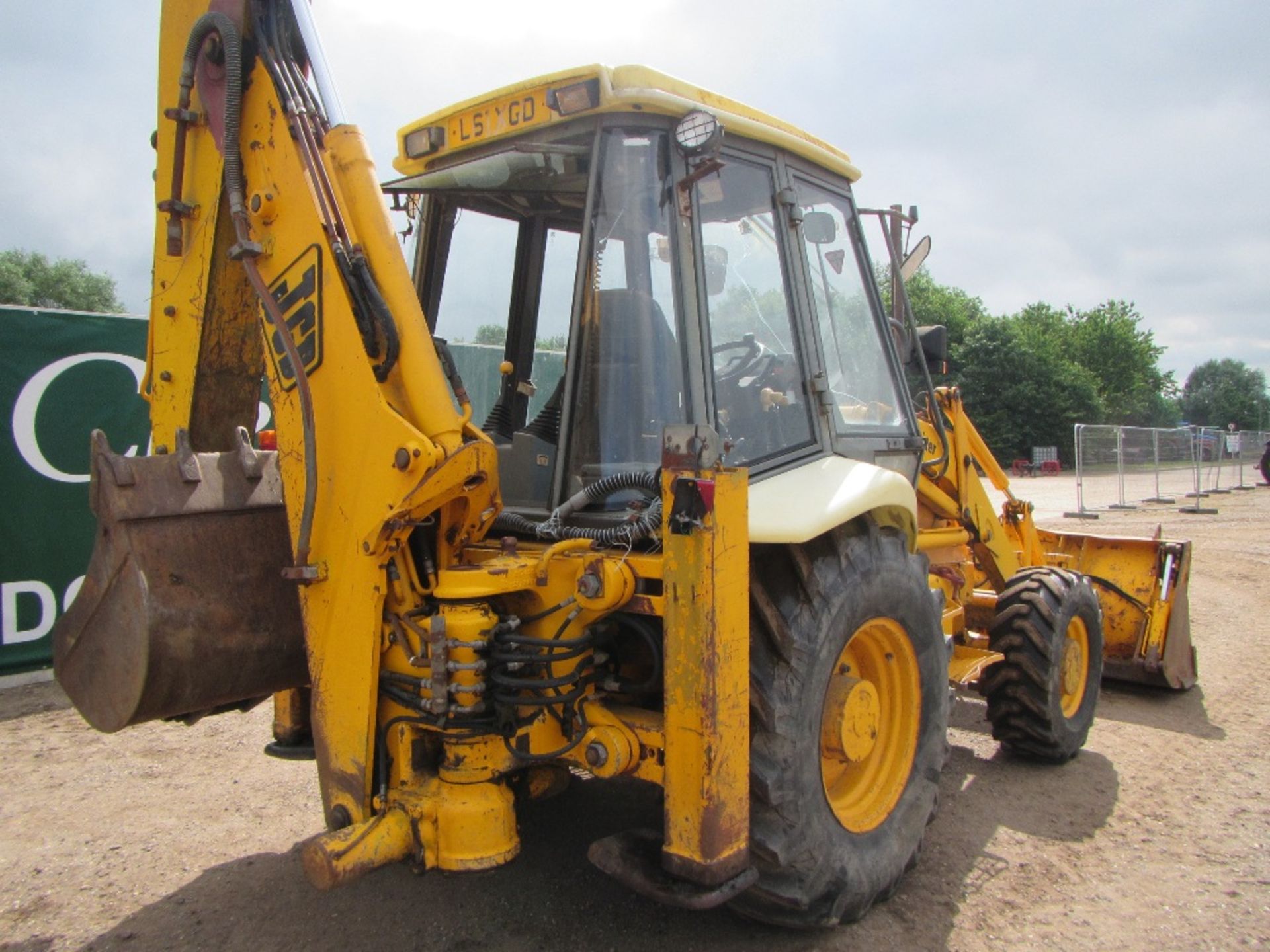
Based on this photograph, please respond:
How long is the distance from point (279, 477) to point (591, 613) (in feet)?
3.86

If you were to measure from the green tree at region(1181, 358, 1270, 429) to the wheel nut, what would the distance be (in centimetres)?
8486

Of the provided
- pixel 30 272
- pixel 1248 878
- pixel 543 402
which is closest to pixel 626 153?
pixel 543 402

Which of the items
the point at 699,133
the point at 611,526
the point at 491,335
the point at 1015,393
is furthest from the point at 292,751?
the point at 1015,393

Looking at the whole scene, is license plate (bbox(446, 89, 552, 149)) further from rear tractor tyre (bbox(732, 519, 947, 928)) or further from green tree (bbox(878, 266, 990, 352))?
green tree (bbox(878, 266, 990, 352))

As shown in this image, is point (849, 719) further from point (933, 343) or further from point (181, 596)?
point (933, 343)

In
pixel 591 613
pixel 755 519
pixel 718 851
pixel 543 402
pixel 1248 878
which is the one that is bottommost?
pixel 1248 878

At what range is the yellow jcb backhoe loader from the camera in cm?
250

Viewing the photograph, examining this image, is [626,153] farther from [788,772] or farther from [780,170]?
[788,772]

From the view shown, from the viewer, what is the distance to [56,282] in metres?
40.7

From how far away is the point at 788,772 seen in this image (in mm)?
2588

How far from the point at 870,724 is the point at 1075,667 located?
2284 millimetres

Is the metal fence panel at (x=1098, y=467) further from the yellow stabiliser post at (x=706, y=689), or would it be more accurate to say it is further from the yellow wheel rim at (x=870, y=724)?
the yellow stabiliser post at (x=706, y=689)

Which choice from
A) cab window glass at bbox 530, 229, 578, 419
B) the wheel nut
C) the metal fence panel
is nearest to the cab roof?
cab window glass at bbox 530, 229, 578, 419

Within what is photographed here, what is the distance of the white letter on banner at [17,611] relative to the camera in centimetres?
586
